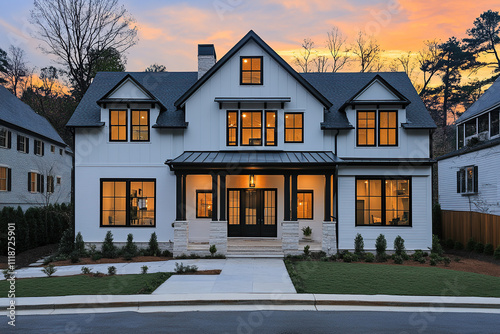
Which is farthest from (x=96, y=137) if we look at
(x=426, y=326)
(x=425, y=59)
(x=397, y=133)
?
(x=425, y=59)

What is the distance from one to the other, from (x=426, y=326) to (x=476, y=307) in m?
2.73

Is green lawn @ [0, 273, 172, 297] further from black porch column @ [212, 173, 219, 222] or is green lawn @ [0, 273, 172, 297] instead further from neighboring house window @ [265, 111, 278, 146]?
neighboring house window @ [265, 111, 278, 146]

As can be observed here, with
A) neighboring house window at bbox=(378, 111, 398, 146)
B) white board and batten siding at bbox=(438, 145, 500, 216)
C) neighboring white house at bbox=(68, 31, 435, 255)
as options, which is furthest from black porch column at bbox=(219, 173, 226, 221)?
white board and batten siding at bbox=(438, 145, 500, 216)

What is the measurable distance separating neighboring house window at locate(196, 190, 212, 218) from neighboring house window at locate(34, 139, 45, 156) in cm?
1540

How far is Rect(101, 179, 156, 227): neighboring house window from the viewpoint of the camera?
18156mm

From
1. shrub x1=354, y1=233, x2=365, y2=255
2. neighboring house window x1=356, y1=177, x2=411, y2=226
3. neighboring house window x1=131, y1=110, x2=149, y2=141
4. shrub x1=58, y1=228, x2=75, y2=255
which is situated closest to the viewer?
shrub x1=354, y1=233, x2=365, y2=255

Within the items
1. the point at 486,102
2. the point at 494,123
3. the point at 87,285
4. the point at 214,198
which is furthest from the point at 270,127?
the point at 486,102

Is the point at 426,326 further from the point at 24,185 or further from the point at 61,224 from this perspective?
the point at 24,185

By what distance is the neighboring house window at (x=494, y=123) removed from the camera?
22484 millimetres

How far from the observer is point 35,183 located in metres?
27.4

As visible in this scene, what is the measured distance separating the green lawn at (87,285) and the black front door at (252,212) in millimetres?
7163

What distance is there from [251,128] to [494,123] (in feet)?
47.2

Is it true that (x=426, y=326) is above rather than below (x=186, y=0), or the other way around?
below

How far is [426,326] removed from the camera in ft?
26.3
